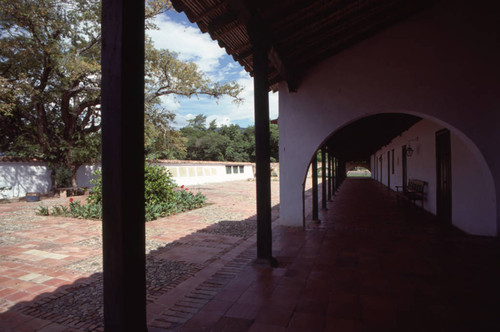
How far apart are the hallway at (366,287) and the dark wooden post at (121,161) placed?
43.0 inches

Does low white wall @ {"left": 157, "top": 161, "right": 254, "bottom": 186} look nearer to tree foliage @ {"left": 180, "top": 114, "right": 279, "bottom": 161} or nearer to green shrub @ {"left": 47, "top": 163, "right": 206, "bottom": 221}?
green shrub @ {"left": 47, "top": 163, "right": 206, "bottom": 221}

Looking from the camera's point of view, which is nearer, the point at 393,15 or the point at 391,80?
the point at 393,15

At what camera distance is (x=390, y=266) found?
3.79 m

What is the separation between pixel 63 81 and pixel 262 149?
1528cm

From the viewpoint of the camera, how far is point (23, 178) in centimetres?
1509

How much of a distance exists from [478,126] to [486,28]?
1.66 metres

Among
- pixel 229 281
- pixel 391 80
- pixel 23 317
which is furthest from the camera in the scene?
pixel 391 80

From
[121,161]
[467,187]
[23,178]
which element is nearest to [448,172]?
[467,187]

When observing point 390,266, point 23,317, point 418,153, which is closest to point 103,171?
point 23,317

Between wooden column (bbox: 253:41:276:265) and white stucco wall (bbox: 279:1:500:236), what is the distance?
7.70 feet

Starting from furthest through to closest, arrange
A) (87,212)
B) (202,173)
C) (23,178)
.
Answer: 1. (202,173)
2. (23,178)
3. (87,212)

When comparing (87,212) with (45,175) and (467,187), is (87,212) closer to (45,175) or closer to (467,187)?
(467,187)

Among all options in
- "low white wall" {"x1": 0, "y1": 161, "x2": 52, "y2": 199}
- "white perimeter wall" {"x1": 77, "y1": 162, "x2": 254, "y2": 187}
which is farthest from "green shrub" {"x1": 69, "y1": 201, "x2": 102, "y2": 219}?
"low white wall" {"x1": 0, "y1": 161, "x2": 52, "y2": 199}

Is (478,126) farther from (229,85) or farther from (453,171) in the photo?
(229,85)
